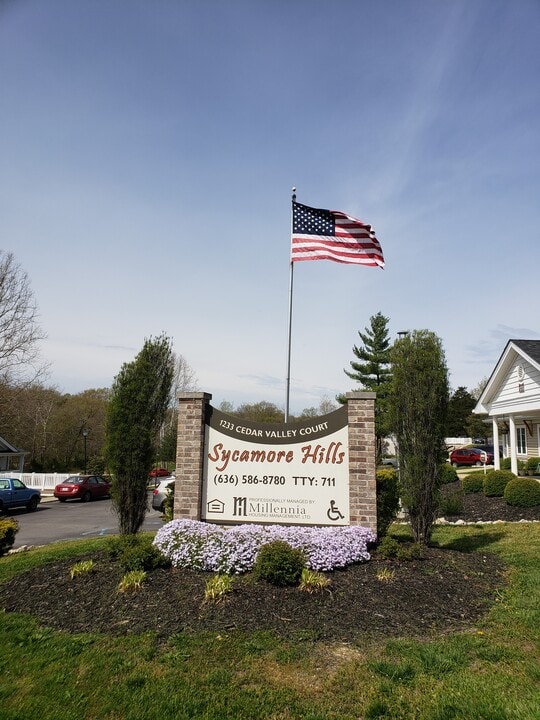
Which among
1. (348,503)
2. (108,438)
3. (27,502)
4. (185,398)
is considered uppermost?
(185,398)

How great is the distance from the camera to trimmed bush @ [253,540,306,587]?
5.68m

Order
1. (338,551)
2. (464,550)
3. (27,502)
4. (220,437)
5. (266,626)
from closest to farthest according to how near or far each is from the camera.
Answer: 1. (266,626)
2. (338,551)
3. (220,437)
4. (464,550)
5. (27,502)

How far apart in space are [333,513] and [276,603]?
229cm

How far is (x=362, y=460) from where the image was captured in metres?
7.36

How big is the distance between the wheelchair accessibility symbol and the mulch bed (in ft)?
2.49

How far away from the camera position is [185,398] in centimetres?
808

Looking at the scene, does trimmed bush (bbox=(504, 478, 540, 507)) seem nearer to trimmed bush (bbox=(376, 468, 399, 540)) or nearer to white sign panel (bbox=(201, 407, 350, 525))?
trimmed bush (bbox=(376, 468, 399, 540))

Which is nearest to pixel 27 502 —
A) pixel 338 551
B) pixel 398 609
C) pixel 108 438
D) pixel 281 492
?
pixel 108 438

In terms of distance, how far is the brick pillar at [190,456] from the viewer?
7.69 meters

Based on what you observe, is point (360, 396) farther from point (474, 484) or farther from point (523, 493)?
point (474, 484)

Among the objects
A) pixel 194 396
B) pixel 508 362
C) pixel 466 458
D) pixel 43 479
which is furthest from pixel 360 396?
pixel 466 458

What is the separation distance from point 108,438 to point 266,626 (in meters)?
4.50

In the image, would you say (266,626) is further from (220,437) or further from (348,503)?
(220,437)

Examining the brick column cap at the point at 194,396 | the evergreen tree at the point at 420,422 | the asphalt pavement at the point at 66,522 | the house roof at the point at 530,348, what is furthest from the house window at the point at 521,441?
the brick column cap at the point at 194,396
